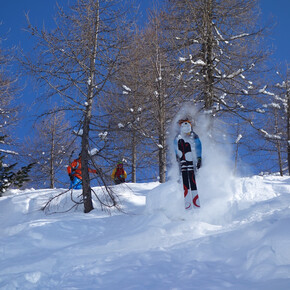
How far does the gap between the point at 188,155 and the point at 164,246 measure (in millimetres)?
2729

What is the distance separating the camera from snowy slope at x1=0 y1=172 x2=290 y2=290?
3.03m

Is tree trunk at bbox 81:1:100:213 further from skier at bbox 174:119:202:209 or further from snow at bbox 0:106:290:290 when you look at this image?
skier at bbox 174:119:202:209

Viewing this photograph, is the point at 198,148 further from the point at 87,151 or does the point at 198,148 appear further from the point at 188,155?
the point at 87,151

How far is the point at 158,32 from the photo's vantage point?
36.3 ft

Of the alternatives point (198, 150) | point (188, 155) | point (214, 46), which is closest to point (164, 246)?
point (188, 155)

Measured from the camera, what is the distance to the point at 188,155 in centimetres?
646

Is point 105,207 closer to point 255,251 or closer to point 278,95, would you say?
point 255,251

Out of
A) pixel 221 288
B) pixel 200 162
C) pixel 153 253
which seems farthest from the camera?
pixel 200 162

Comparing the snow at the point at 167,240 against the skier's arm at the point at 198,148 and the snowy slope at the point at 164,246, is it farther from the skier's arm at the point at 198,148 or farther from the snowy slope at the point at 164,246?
the skier's arm at the point at 198,148

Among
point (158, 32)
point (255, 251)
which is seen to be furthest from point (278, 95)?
point (255, 251)

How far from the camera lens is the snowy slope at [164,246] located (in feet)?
9.93

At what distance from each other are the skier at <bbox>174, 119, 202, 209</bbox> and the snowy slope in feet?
0.88

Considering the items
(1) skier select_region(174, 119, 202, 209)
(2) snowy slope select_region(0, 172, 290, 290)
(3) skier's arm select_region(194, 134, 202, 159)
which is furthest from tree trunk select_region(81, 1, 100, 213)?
(3) skier's arm select_region(194, 134, 202, 159)

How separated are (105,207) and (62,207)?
1329mm
